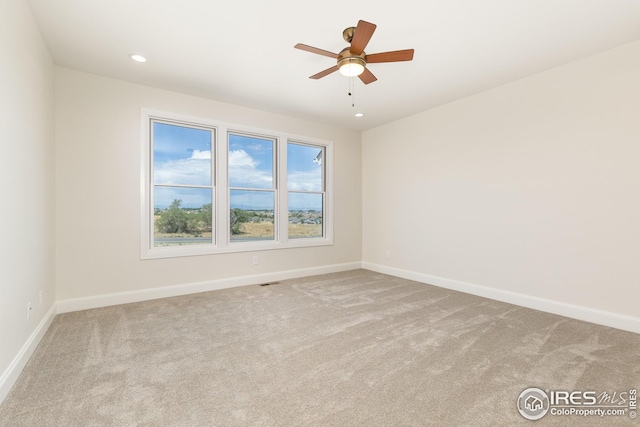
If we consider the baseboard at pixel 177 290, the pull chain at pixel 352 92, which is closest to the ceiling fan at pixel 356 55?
the pull chain at pixel 352 92

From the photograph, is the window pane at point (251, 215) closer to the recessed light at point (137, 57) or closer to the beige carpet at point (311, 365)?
the beige carpet at point (311, 365)

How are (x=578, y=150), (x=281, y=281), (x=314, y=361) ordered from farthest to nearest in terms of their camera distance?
(x=281, y=281) → (x=578, y=150) → (x=314, y=361)

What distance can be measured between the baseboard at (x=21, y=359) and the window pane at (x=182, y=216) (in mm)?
1418

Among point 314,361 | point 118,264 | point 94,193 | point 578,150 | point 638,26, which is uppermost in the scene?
point 638,26

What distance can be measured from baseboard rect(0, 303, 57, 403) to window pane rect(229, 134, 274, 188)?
8.53ft

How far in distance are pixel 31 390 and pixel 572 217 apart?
4852 millimetres

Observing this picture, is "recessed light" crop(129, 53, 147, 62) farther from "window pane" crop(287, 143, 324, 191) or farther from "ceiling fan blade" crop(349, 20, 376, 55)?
"window pane" crop(287, 143, 324, 191)

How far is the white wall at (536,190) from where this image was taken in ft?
9.34

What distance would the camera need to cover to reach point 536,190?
3412 mm

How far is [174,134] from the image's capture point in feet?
13.4

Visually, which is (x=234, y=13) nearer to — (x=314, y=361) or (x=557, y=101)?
(x=314, y=361)

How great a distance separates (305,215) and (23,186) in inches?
148

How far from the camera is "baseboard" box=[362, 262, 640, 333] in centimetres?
281

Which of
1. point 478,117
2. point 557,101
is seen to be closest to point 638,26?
point 557,101
